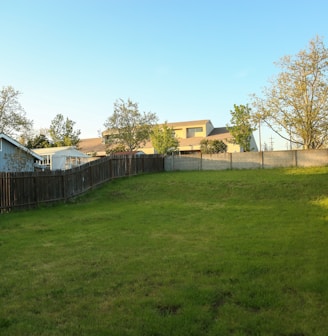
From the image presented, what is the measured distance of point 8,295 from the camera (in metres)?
4.05

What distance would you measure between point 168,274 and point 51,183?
35.5 feet

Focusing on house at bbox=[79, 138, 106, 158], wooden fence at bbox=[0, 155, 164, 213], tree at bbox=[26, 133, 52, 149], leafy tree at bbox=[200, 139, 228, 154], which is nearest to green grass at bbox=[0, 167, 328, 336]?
wooden fence at bbox=[0, 155, 164, 213]

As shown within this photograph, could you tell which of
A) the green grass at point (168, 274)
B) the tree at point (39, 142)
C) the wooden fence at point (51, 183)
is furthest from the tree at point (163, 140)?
the green grass at point (168, 274)

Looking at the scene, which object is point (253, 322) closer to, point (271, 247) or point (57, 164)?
point (271, 247)

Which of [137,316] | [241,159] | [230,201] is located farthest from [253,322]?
[241,159]

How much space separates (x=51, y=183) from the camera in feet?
46.9

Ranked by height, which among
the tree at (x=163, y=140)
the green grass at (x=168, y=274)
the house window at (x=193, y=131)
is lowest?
the green grass at (x=168, y=274)

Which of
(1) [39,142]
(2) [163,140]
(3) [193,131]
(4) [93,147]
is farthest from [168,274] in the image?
(4) [93,147]

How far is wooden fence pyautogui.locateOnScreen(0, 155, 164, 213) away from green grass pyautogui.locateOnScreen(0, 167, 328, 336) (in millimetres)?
2316

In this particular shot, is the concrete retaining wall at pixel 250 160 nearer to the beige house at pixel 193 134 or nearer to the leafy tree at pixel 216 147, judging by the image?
the leafy tree at pixel 216 147

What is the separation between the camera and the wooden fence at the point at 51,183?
12445 millimetres

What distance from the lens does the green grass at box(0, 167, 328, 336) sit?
3215 millimetres

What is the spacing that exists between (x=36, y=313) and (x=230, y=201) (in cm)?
1012

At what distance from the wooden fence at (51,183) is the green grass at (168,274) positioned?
7.60ft
